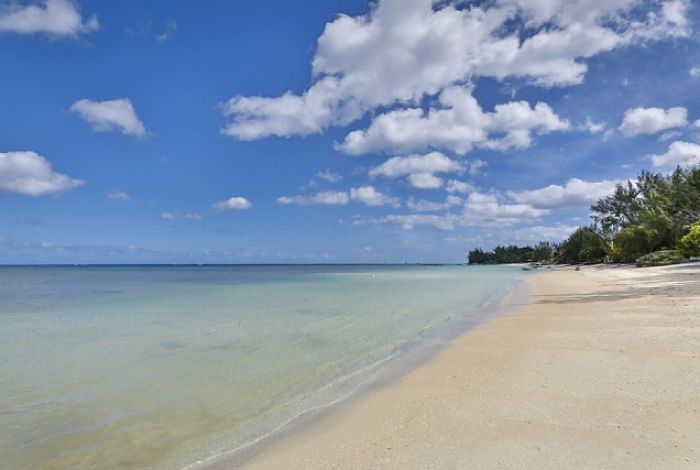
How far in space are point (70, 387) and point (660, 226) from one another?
64.1 metres

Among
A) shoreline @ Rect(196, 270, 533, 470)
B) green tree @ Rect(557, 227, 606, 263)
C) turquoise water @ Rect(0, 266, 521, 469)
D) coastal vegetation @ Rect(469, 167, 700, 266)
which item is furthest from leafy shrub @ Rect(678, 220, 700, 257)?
green tree @ Rect(557, 227, 606, 263)

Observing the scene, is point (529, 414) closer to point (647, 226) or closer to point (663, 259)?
point (663, 259)

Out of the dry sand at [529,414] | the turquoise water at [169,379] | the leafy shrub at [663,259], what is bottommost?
the turquoise water at [169,379]

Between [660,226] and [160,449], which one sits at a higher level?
[660,226]

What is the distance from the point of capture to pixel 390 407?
6066mm

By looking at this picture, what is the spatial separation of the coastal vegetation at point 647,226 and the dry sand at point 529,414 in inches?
1466

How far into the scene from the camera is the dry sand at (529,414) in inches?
162

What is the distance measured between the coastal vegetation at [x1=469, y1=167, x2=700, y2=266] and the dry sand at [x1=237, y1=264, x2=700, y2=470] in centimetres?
3724

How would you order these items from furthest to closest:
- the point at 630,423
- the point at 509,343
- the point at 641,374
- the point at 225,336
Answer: the point at 225,336, the point at 509,343, the point at 641,374, the point at 630,423

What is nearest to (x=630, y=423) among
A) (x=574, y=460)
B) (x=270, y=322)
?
(x=574, y=460)

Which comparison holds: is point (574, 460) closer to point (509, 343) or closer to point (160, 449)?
point (160, 449)

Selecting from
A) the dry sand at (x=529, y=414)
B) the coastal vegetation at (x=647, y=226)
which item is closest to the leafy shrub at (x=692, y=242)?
the coastal vegetation at (x=647, y=226)

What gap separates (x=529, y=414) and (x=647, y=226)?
207 ft

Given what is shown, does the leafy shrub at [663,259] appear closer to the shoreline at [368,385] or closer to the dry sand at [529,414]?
the shoreline at [368,385]
